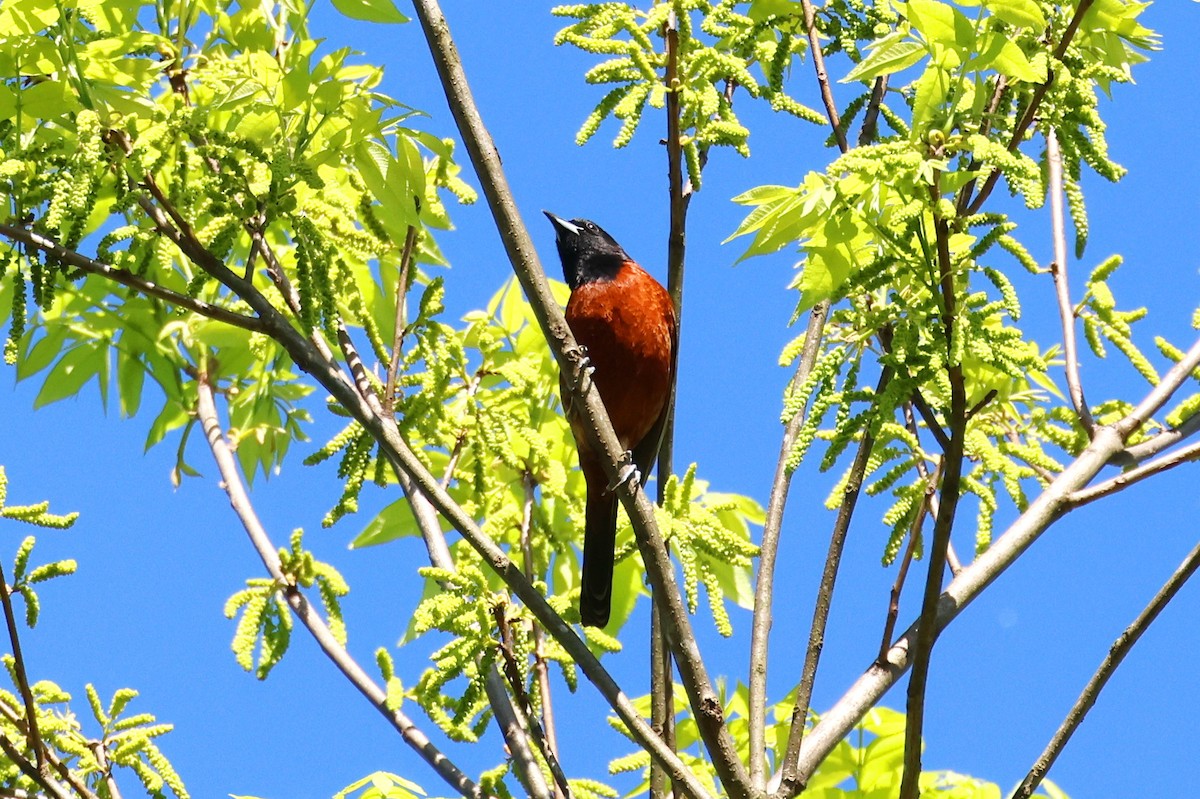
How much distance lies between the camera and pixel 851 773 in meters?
3.04

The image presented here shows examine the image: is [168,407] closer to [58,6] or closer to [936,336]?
[58,6]

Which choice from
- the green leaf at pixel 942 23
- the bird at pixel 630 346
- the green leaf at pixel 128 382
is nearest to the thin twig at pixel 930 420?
the green leaf at pixel 942 23

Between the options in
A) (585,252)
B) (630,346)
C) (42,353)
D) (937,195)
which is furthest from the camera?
(585,252)

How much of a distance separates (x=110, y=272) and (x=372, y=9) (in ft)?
2.37

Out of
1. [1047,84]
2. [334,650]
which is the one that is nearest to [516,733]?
[334,650]

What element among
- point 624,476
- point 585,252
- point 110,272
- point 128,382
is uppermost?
point 585,252

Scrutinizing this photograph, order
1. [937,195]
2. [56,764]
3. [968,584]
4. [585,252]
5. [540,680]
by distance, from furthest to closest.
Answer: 1. [585,252]
2. [540,680]
3. [968,584]
4. [56,764]
5. [937,195]

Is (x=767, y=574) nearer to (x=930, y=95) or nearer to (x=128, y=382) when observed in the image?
(x=930, y=95)

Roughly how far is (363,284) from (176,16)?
0.91m

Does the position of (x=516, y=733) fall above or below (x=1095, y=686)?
above

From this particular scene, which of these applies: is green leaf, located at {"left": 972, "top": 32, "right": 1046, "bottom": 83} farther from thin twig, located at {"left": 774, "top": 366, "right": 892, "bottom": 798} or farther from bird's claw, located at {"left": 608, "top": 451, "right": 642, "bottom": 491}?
bird's claw, located at {"left": 608, "top": 451, "right": 642, "bottom": 491}

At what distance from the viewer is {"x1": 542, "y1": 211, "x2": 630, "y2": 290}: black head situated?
16.3 feet

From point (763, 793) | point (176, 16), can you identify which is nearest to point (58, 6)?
point (176, 16)

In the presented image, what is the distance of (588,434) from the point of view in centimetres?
271
